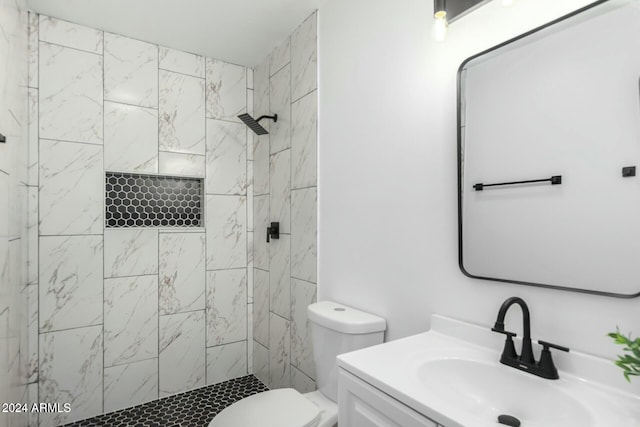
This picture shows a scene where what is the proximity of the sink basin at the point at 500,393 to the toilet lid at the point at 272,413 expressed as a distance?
633 millimetres

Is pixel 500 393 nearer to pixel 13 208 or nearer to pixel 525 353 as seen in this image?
pixel 525 353

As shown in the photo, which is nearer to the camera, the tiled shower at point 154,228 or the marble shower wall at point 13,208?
the marble shower wall at point 13,208

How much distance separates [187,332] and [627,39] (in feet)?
8.92

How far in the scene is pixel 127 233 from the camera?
2326mm

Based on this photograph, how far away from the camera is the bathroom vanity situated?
846 mm

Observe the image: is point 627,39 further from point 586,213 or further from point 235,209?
point 235,209

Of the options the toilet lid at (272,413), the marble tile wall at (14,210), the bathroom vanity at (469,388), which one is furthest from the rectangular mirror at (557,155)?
the marble tile wall at (14,210)

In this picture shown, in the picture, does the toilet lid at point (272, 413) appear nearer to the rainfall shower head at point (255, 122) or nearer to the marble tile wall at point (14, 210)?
the marble tile wall at point (14, 210)

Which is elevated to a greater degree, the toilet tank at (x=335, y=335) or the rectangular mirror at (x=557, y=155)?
the rectangular mirror at (x=557, y=155)

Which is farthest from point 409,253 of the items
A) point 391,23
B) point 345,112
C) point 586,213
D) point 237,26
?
point 237,26

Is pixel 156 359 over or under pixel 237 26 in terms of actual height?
under

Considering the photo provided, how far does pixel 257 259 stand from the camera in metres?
2.75

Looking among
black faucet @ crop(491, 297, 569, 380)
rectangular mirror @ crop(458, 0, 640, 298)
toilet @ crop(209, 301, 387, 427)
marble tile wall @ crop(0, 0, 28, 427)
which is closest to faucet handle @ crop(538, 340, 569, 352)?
black faucet @ crop(491, 297, 569, 380)

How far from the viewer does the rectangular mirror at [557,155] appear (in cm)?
90
